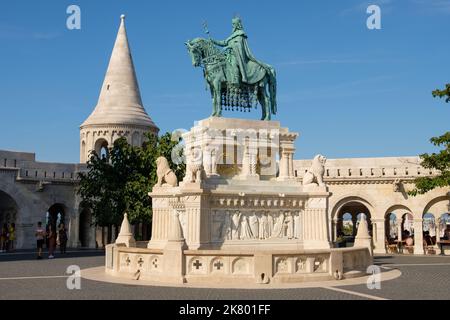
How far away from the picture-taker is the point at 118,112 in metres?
39.1

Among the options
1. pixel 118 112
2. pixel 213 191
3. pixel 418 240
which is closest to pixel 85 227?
pixel 118 112

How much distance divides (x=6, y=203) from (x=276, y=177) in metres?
23.8

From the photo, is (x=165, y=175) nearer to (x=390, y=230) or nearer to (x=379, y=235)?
(x=379, y=235)

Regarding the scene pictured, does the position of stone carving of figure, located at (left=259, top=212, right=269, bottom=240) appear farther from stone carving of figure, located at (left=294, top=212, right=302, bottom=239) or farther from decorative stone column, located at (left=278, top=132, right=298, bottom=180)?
decorative stone column, located at (left=278, top=132, right=298, bottom=180)

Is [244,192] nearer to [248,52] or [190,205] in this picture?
[190,205]

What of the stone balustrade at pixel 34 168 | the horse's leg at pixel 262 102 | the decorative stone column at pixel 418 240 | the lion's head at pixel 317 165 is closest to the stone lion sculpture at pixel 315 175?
the lion's head at pixel 317 165

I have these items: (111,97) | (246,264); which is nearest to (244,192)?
(246,264)

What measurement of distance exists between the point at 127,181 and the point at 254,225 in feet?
50.1

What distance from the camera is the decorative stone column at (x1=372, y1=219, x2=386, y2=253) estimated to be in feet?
99.7

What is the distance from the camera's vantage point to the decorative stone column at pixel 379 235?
30392 mm

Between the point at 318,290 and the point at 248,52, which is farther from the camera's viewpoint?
the point at 248,52

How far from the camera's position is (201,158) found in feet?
→ 52.1

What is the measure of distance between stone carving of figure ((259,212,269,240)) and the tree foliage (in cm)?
1275
